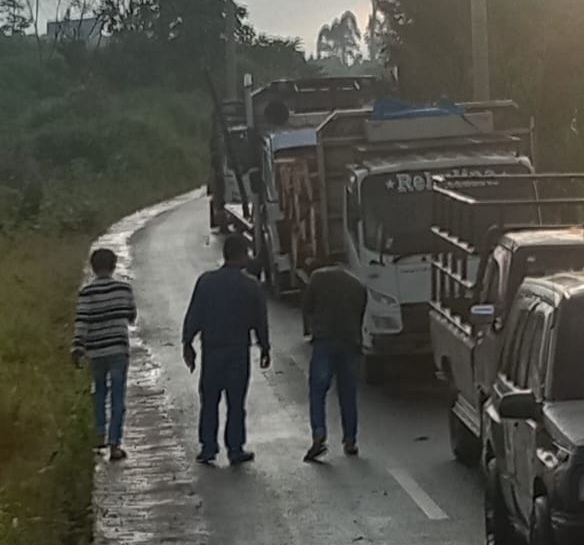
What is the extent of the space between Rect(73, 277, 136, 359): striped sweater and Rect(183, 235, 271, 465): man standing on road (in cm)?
53

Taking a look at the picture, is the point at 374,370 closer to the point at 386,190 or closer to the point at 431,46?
the point at 386,190

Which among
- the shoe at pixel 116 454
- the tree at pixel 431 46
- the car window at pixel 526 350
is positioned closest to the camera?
the car window at pixel 526 350

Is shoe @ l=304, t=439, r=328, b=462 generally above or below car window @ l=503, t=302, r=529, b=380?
below

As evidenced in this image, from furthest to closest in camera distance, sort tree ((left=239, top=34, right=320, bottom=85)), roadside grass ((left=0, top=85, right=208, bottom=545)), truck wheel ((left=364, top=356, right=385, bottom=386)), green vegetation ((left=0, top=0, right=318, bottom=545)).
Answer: tree ((left=239, top=34, right=320, bottom=85))
truck wheel ((left=364, top=356, right=385, bottom=386))
green vegetation ((left=0, top=0, right=318, bottom=545))
roadside grass ((left=0, top=85, right=208, bottom=545))

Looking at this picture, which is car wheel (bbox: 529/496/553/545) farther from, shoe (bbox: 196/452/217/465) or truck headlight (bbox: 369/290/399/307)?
truck headlight (bbox: 369/290/399/307)

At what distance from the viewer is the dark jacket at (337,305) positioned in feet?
46.2

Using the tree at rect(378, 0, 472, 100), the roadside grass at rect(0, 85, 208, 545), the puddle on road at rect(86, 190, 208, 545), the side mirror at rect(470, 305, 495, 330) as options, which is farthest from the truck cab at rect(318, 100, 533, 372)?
the tree at rect(378, 0, 472, 100)

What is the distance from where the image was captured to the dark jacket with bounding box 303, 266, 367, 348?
14.1 metres

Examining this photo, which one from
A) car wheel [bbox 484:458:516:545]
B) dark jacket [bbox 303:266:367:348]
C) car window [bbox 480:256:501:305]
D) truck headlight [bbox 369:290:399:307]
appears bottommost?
truck headlight [bbox 369:290:399:307]

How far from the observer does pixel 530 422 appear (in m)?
8.63

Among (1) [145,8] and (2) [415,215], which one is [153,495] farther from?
(1) [145,8]

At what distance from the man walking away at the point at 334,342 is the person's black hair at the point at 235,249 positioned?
677 mm

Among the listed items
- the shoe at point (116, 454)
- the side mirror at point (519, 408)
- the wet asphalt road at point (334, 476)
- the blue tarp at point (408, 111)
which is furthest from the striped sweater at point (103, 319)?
the blue tarp at point (408, 111)

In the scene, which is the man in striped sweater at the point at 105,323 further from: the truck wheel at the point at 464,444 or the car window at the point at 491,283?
the car window at the point at 491,283
